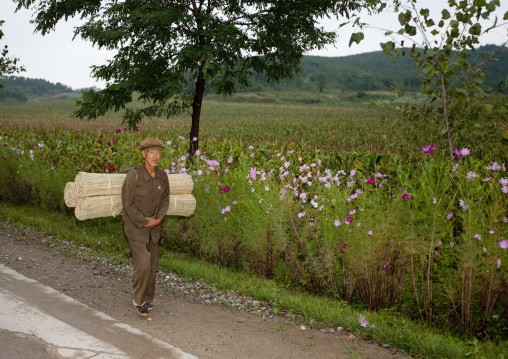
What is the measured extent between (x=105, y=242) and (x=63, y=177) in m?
3.48

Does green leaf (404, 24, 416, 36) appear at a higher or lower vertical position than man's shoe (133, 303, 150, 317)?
higher

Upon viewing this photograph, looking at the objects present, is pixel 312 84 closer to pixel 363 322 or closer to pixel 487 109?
pixel 487 109

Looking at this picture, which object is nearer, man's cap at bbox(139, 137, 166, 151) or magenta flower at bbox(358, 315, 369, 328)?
magenta flower at bbox(358, 315, 369, 328)

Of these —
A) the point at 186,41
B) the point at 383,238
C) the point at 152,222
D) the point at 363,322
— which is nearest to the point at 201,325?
the point at 152,222

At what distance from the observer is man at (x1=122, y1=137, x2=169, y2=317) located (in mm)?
5129

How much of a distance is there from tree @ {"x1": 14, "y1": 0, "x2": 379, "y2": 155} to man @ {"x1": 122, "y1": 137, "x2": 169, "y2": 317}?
5294 mm

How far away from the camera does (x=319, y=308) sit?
5.41 metres

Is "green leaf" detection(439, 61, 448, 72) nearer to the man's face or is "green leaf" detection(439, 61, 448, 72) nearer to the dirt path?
the dirt path

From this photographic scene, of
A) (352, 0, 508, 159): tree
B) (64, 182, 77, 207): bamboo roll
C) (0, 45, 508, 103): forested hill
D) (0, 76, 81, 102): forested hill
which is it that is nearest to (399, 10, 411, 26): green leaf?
(352, 0, 508, 159): tree

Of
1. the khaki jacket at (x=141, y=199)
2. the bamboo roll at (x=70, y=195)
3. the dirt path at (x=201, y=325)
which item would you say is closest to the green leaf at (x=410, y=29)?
the khaki jacket at (x=141, y=199)

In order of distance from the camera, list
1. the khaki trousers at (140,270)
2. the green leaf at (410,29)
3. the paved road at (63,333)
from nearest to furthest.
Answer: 1. the paved road at (63,333)
2. the khaki trousers at (140,270)
3. the green leaf at (410,29)

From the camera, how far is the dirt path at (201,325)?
14.7 ft

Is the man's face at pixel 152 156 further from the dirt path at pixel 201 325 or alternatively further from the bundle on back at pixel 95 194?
the dirt path at pixel 201 325

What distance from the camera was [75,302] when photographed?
554 cm
